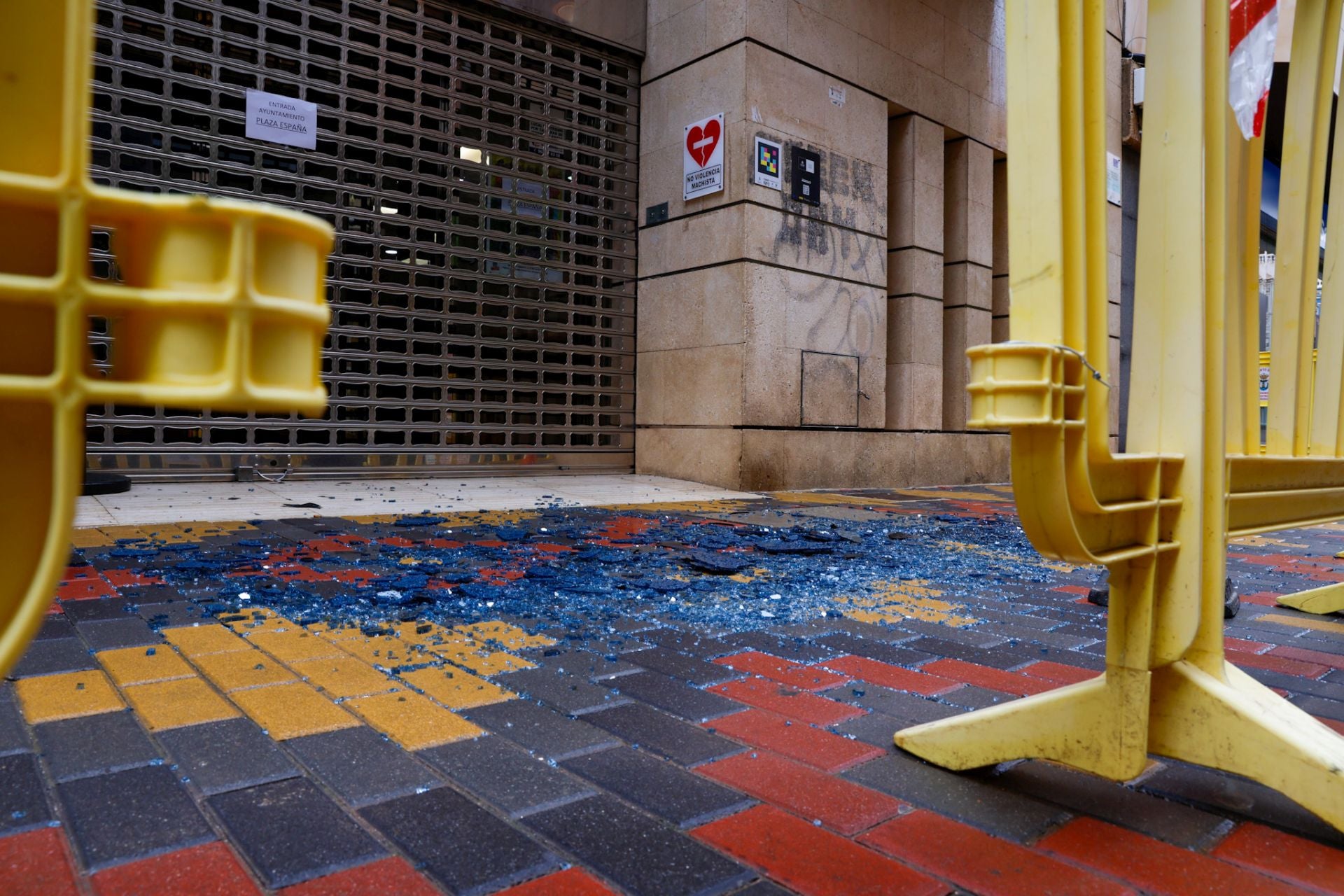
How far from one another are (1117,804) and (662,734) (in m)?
0.89

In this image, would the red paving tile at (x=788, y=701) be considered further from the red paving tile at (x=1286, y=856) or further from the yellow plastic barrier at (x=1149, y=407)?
the red paving tile at (x=1286, y=856)

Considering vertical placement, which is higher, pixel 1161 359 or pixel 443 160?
pixel 443 160

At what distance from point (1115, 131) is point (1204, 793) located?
48.5 ft

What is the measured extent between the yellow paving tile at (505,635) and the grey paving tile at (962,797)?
1.20m

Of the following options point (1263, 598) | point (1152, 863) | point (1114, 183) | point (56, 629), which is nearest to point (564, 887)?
point (1152, 863)

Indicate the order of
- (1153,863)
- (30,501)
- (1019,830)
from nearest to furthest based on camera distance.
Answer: (30,501) → (1153,863) → (1019,830)

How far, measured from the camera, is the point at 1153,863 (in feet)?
4.66

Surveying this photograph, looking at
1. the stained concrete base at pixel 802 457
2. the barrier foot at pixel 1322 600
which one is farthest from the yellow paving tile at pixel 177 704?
the stained concrete base at pixel 802 457

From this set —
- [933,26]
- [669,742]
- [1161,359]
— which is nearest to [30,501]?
[669,742]

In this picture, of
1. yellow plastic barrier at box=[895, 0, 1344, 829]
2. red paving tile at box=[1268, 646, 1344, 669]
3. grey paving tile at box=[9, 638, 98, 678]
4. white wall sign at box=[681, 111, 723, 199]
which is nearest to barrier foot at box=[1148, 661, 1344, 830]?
yellow plastic barrier at box=[895, 0, 1344, 829]

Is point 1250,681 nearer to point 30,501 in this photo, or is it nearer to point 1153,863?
point 1153,863

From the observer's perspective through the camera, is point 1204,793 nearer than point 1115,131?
Yes

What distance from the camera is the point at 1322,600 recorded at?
3361 millimetres

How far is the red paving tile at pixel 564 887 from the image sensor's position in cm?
129
